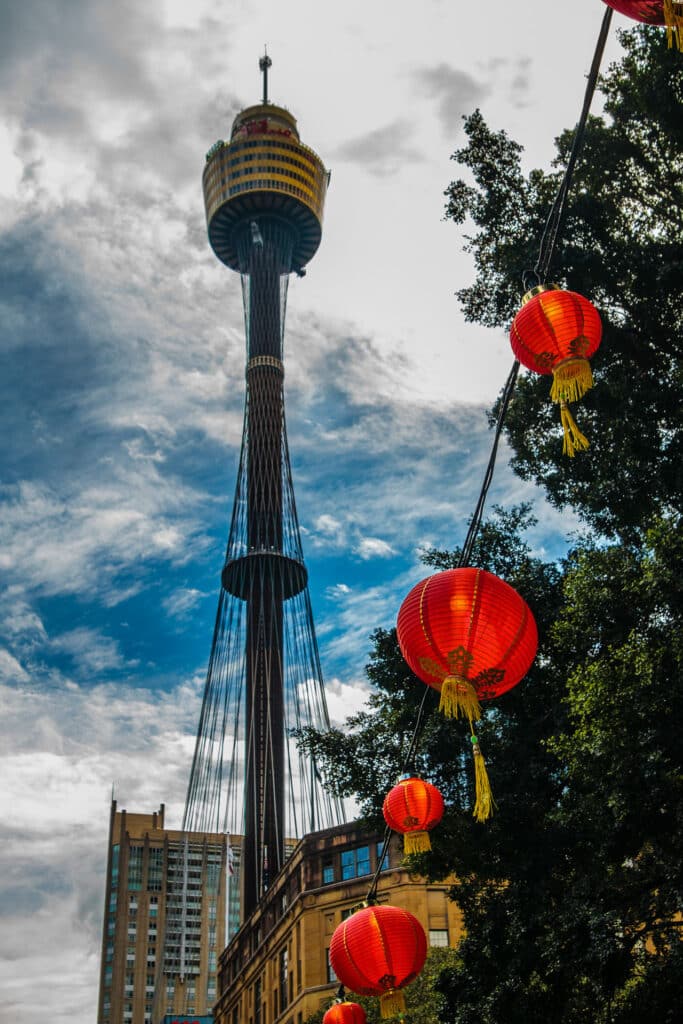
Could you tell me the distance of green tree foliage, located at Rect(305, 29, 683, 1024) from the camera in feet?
41.3

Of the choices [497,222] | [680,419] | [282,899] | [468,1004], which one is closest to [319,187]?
[282,899]

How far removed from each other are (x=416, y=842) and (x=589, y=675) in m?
3.07

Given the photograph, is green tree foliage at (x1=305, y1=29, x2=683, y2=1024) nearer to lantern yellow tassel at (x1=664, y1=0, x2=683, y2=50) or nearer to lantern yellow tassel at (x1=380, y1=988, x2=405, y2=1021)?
lantern yellow tassel at (x1=380, y1=988, x2=405, y2=1021)

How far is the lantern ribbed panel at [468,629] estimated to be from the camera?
27.3ft

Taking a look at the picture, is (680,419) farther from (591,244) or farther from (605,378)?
(591,244)

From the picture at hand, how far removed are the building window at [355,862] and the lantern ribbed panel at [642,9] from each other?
31.1 meters

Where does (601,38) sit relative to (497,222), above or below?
below

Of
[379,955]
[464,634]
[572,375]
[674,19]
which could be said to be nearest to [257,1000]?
[379,955]

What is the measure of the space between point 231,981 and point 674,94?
44.4 meters

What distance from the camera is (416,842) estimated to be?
12203 millimetres

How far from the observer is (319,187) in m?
70.6

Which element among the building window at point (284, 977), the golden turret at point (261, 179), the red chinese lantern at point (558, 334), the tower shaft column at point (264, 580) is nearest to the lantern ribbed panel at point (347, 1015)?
the red chinese lantern at point (558, 334)

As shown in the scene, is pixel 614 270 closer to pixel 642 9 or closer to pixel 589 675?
pixel 589 675

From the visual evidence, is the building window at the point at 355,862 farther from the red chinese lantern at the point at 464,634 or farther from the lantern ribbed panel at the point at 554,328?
the lantern ribbed panel at the point at 554,328
